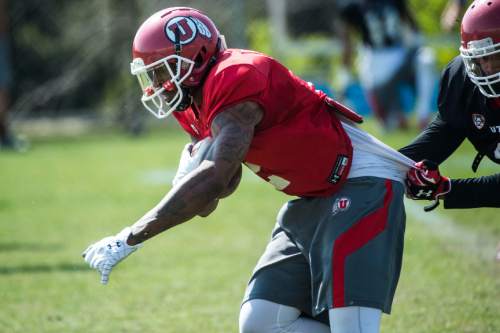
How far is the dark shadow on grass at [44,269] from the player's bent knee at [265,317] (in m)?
3.16

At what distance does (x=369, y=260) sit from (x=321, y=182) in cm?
38

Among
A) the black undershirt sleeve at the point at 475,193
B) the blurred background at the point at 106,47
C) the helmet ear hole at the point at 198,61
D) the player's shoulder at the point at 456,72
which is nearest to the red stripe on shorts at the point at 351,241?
the black undershirt sleeve at the point at 475,193

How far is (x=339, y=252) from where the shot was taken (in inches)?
134

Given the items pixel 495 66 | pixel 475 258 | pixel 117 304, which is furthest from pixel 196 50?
pixel 475 258

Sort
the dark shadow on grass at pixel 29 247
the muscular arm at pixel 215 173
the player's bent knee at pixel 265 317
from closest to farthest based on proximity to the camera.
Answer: the muscular arm at pixel 215 173, the player's bent knee at pixel 265 317, the dark shadow on grass at pixel 29 247

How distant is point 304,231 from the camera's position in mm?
3613

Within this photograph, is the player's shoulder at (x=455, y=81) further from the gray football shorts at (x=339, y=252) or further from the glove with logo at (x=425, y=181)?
the gray football shorts at (x=339, y=252)

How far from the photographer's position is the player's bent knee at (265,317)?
11.9ft

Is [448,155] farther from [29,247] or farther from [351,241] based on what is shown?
[29,247]

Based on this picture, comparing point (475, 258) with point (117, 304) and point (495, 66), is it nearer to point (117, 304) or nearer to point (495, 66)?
point (117, 304)

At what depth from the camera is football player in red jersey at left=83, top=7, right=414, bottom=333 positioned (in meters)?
3.29

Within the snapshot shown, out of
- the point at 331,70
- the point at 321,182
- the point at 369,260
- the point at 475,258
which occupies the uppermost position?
the point at 321,182

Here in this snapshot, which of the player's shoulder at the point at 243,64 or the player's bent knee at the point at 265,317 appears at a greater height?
the player's shoulder at the point at 243,64

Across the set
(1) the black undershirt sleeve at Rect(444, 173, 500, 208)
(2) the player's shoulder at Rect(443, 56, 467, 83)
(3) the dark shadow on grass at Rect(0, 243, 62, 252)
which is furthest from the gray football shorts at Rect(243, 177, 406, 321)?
(3) the dark shadow on grass at Rect(0, 243, 62, 252)
